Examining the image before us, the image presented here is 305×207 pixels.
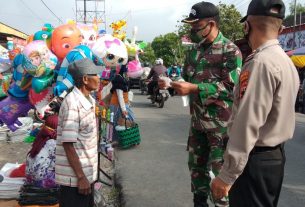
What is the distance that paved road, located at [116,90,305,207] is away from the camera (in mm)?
4430

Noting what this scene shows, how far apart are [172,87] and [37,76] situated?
175 centimetres

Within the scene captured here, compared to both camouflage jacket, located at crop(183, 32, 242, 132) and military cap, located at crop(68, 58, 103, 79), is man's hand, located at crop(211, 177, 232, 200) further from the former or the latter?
military cap, located at crop(68, 58, 103, 79)

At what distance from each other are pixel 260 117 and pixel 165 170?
3685mm

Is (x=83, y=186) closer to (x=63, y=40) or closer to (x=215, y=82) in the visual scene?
(x=215, y=82)

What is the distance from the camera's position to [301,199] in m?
4.43

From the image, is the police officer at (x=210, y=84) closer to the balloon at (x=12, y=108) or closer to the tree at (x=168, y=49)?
the balloon at (x=12, y=108)

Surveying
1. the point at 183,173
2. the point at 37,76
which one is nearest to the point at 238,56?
the point at 37,76

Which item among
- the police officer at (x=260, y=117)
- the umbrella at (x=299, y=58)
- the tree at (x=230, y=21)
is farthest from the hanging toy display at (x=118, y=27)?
the tree at (x=230, y=21)

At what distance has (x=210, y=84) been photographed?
3.15m

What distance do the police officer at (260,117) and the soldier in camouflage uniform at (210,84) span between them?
0.93 m

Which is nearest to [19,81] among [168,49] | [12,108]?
[12,108]

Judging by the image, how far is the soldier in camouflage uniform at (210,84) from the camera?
3166mm

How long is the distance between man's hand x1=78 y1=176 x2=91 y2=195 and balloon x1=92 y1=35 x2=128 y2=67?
8.52 feet

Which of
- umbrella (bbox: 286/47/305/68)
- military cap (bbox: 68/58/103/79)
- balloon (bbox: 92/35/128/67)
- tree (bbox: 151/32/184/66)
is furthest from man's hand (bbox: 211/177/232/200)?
tree (bbox: 151/32/184/66)
